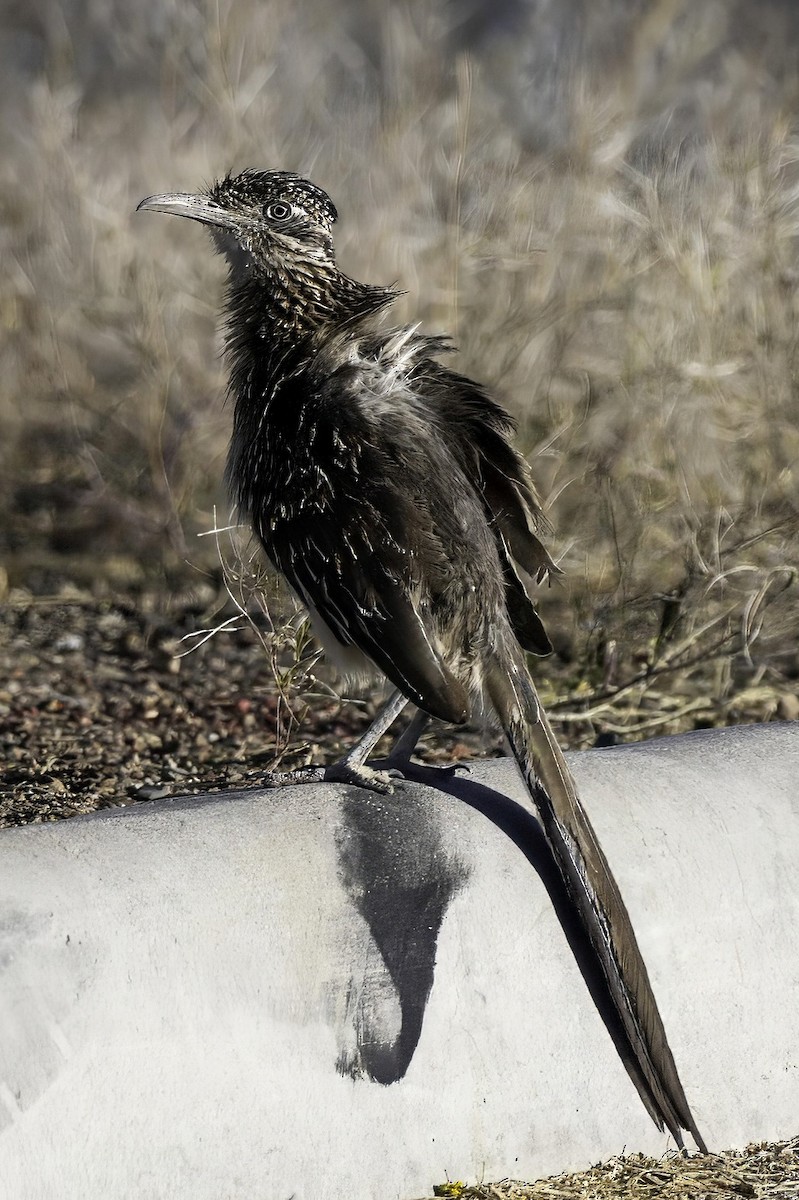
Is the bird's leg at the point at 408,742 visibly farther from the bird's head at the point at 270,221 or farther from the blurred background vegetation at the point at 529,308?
the blurred background vegetation at the point at 529,308

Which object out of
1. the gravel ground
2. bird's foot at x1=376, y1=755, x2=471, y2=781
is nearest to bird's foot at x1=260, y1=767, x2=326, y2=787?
bird's foot at x1=376, y1=755, x2=471, y2=781

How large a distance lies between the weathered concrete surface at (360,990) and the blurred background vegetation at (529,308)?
7.85ft

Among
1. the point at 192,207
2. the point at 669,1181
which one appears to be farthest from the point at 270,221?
the point at 669,1181

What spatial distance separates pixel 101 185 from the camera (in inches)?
319

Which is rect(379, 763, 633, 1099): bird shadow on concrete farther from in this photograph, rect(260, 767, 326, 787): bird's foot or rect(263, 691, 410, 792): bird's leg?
rect(260, 767, 326, 787): bird's foot

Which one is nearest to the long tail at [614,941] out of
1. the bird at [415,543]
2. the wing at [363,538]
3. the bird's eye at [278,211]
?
the bird at [415,543]

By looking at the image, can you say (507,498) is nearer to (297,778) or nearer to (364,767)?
(364,767)

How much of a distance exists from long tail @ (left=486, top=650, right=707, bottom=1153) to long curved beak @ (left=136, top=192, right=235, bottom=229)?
1993 mm

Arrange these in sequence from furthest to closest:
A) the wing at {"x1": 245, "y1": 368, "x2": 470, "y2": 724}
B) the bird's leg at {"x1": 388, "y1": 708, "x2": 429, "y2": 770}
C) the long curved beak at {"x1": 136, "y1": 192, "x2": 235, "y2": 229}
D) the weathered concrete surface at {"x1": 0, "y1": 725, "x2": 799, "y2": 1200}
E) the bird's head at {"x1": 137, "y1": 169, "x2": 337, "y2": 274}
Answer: the bird's head at {"x1": 137, "y1": 169, "x2": 337, "y2": 274}, the long curved beak at {"x1": 136, "y1": 192, "x2": 235, "y2": 229}, the bird's leg at {"x1": 388, "y1": 708, "x2": 429, "y2": 770}, the wing at {"x1": 245, "y1": 368, "x2": 470, "y2": 724}, the weathered concrete surface at {"x1": 0, "y1": 725, "x2": 799, "y2": 1200}

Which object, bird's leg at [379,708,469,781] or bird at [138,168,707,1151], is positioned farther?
bird's leg at [379,708,469,781]

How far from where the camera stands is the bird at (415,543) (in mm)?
3430

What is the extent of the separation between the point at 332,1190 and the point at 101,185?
20.7 feet

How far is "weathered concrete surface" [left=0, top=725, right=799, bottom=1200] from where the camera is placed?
2951 millimetres

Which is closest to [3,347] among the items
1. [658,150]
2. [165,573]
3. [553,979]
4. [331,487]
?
[165,573]
